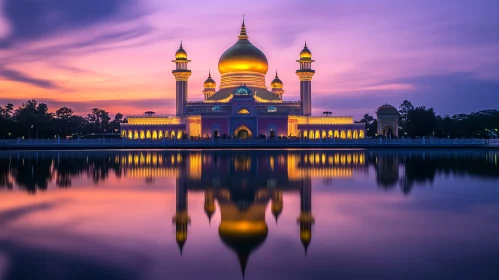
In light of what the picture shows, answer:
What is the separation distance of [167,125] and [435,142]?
867 inches

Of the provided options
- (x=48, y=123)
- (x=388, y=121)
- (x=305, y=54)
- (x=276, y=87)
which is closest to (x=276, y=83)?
(x=276, y=87)

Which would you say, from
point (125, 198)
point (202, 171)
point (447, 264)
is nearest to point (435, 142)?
point (202, 171)

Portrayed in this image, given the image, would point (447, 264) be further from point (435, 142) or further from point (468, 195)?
point (435, 142)

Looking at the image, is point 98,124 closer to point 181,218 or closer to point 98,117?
point 98,117

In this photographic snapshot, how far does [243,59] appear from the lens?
147 feet

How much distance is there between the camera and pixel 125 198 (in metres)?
9.52

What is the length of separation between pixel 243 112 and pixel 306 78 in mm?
7128

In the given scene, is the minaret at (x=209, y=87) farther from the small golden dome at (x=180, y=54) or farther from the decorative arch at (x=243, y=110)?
the decorative arch at (x=243, y=110)

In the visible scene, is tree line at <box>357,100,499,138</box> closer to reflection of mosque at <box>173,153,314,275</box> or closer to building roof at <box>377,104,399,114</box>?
building roof at <box>377,104,399,114</box>

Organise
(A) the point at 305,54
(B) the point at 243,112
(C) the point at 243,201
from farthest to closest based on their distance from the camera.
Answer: (A) the point at 305,54 → (B) the point at 243,112 → (C) the point at 243,201

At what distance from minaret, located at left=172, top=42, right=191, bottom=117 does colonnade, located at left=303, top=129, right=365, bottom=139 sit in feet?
37.0

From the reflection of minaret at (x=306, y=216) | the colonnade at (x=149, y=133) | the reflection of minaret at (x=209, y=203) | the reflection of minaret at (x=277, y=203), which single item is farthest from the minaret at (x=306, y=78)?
the reflection of minaret at (x=277, y=203)

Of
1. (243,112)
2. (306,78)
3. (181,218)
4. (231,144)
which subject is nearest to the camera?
(181,218)

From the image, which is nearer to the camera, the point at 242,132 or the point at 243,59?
the point at 242,132
